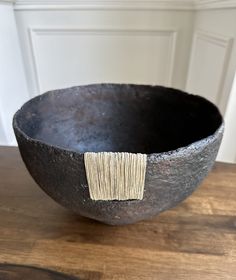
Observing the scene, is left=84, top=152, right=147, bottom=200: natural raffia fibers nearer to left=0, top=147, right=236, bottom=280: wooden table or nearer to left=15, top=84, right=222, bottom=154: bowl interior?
left=0, top=147, right=236, bottom=280: wooden table

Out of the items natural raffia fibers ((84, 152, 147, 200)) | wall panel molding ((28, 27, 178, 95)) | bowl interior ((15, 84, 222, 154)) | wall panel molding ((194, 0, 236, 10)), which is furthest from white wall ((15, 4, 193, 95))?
natural raffia fibers ((84, 152, 147, 200))

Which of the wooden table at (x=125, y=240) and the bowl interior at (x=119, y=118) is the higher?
the bowl interior at (x=119, y=118)

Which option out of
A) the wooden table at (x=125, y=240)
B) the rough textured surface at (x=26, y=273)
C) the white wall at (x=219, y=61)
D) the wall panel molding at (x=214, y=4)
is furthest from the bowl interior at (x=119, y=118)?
the wall panel molding at (x=214, y=4)

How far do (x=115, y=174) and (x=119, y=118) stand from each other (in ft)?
1.19

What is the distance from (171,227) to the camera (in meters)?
0.46

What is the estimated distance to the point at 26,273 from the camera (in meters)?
0.38

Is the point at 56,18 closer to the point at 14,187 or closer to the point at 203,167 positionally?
the point at 14,187

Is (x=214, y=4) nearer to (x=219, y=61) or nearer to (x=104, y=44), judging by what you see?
(x=219, y=61)

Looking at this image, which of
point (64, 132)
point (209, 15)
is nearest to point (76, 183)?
point (64, 132)

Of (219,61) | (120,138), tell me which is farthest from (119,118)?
(219,61)

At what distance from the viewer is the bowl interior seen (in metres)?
0.56

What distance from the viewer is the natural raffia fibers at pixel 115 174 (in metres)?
0.30

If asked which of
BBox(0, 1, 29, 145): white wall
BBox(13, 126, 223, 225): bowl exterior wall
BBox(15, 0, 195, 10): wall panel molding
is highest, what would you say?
BBox(15, 0, 195, 10): wall panel molding

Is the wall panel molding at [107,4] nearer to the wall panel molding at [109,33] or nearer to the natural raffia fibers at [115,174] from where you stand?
the wall panel molding at [109,33]
